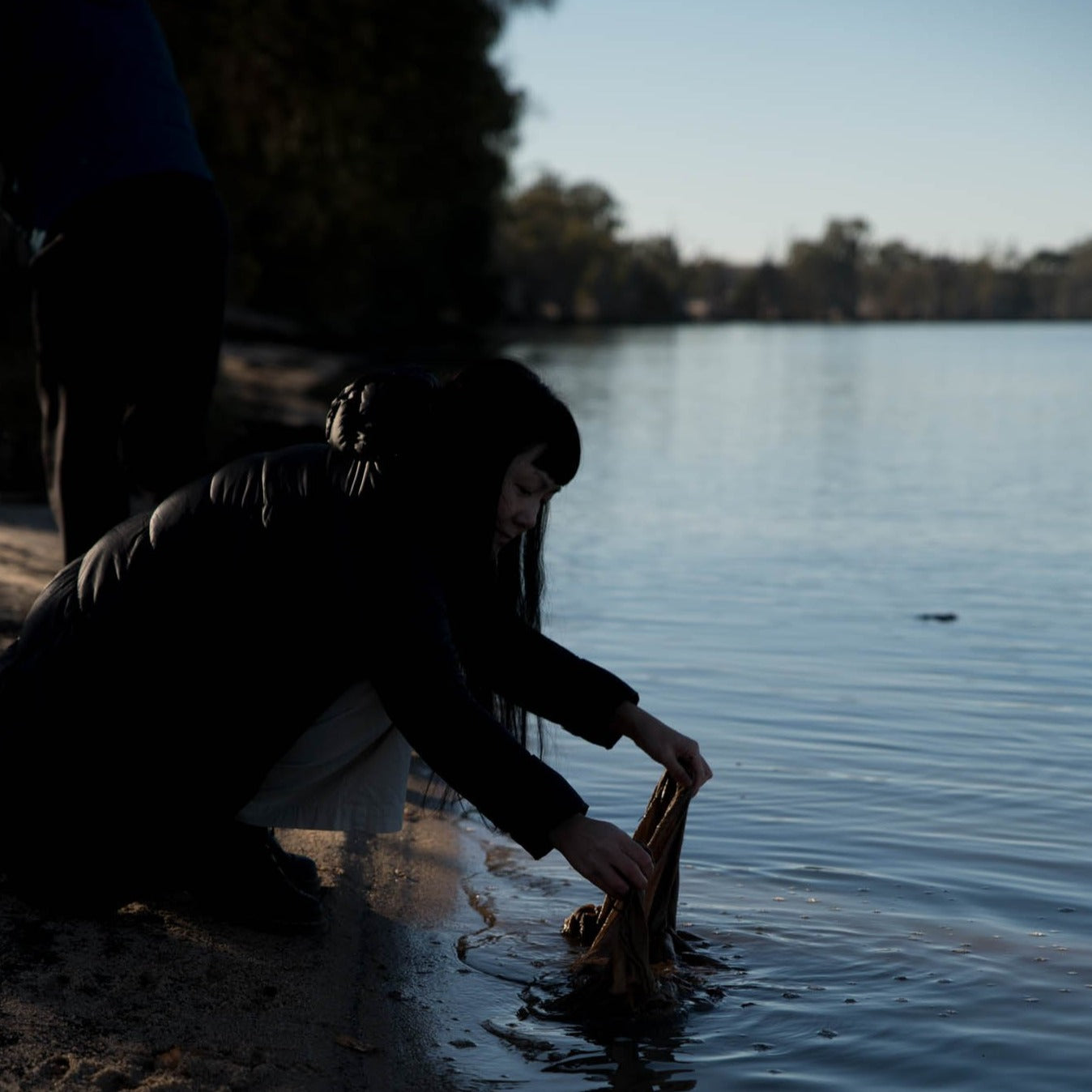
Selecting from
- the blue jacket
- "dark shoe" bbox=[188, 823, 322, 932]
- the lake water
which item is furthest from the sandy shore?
the blue jacket

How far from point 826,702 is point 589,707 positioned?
270cm

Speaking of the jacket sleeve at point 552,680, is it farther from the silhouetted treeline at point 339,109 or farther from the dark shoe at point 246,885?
the silhouetted treeline at point 339,109

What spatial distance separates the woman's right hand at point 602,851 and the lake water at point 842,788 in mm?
349

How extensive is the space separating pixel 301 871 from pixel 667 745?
2.57 ft

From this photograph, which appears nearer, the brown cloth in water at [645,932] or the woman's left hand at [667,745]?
the brown cloth in water at [645,932]

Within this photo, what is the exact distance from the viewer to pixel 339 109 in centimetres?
1959

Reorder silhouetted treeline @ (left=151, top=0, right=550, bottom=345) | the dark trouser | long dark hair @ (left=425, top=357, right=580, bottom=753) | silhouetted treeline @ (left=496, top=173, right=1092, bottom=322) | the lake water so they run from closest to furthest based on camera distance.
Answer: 1. long dark hair @ (left=425, top=357, right=580, bottom=753)
2. the lake water
3. the dark trouser
4. silhouetted treeline @ (left=151, top=0, right=550, bottom=345)
5. silhouetted treeline @ (left=496, top=173, right=1092, bottom=322)

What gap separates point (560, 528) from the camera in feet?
35.4

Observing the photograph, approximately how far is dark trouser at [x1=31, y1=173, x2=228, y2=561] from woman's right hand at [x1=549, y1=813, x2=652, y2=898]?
183 cm

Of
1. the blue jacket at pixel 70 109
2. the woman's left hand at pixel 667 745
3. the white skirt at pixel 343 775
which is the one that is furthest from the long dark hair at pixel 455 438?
the blue jacket at pixel 70 109

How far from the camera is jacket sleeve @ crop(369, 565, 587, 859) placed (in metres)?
2.79

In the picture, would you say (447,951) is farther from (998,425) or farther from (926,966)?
(998,425)

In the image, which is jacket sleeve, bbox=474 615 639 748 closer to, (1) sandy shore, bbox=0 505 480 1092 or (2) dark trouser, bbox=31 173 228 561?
(1) sandy shore, bbox=0 505 480 1092

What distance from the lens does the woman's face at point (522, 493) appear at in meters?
2.92
